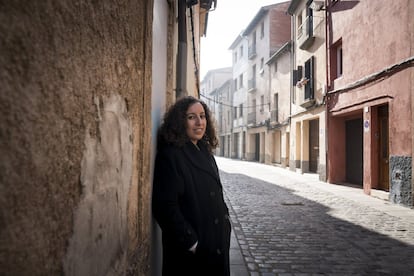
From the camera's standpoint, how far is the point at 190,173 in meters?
1.97

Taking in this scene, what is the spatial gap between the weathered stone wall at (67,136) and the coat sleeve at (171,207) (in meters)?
0.37

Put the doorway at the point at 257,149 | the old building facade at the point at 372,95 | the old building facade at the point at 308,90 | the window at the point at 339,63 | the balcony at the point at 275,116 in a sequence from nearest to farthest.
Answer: the old building facade at the point at 372,95 < the window at the point at 339,63 < the old building facade at the point at 308,90 < the balcony at the point at 275,116 < the doorway at the point at 257,149

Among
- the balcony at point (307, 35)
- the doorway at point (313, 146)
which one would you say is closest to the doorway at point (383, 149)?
the balcony at point (307, 35)

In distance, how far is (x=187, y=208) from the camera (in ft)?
6.34

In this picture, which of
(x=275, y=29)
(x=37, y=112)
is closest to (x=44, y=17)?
(x=37, y=112)

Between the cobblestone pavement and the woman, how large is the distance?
170 centimetres

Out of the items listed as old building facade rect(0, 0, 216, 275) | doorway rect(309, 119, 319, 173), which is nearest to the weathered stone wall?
old building facade rect(0, 0, 216, 275)

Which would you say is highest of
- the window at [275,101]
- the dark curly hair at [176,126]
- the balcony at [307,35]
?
the balcony at [307,35]

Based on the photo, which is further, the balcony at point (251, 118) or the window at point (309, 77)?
the balcony at point (251, 118)

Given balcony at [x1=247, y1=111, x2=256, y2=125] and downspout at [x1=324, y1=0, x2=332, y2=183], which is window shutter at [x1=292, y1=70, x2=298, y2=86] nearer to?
downspout at [x1=324, y1=0, x2=332, y2=183]

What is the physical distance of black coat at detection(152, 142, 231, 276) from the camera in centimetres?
182

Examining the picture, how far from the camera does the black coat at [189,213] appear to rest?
1.82 meters

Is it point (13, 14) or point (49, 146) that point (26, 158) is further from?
point (13, 14)

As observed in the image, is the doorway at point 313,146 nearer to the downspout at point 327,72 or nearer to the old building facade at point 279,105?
the old building facade at point 279,105
